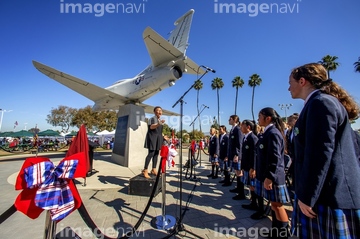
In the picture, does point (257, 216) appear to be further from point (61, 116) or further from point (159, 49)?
point (61, 116)

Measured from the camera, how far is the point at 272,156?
2746 millimetres

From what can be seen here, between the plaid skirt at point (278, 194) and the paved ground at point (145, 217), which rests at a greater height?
the plaid skirt at point (278, 194)

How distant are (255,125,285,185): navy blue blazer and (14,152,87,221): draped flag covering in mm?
2611

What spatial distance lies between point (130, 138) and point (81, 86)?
4.13 metres

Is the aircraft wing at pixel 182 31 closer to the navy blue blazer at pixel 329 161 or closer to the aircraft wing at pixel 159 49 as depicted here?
the aircraft wing at pixel 159 49

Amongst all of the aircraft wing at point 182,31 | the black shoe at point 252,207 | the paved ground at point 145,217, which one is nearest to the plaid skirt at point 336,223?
the paved ground at point 145,217

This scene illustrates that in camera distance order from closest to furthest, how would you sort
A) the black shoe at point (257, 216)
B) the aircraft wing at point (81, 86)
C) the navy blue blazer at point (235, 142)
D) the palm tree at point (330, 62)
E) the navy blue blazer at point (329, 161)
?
1. the navy blue blazer at point (329, 161)
2. the black shoe at point (257, 216)
3. the navy blue blazer at point (235, 142)
4. the aircraft wing at point (81, 86)
5. the palm tree at point (330, 62)

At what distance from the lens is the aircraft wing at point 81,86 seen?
27.8 ft

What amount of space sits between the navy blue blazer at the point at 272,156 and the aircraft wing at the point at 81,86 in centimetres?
958

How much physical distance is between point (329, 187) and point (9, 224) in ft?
16.8

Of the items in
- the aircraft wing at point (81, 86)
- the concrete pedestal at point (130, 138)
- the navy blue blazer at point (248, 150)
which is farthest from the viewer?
the concrete pedestal at point (130, 138)

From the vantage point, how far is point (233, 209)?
13.1ft

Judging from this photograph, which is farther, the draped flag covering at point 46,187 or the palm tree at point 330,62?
the palm tree at point 330,62

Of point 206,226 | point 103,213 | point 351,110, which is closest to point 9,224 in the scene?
point 103,213
